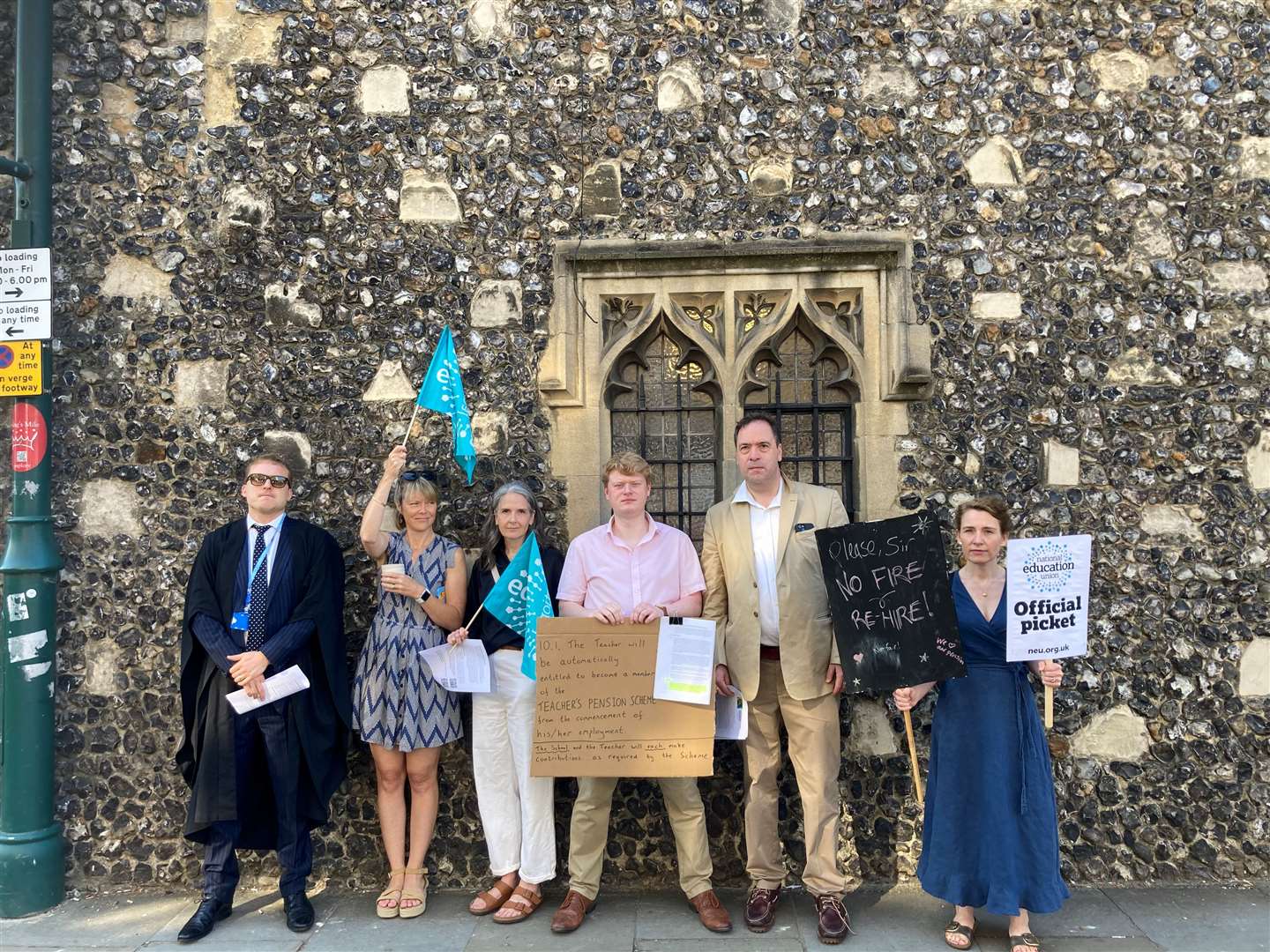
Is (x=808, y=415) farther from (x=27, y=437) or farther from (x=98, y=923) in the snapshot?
(x=98, y=923)

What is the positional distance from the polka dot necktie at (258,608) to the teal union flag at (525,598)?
99 cm

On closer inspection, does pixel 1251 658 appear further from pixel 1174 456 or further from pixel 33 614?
pixel 33 614

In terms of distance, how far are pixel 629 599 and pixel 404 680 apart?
1056 millimetres

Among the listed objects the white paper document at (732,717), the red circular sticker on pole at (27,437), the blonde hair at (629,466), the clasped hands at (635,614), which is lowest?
the white paper document at (732,717)

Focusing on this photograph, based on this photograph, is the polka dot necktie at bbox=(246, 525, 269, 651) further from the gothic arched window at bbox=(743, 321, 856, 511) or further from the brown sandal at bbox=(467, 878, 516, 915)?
the gothic arched window at bbox=(743, 321, 856, 511)

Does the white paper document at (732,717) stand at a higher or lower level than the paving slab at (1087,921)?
higher

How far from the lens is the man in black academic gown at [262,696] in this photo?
385cm

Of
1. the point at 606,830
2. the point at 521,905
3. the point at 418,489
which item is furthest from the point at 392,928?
the point at 418,489

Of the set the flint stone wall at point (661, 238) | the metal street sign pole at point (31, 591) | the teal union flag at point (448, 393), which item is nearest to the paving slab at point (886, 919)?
the flint stone wall at point (661, 238)

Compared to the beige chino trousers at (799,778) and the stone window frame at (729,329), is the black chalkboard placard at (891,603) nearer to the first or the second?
the beige chino trousers at (799,778)

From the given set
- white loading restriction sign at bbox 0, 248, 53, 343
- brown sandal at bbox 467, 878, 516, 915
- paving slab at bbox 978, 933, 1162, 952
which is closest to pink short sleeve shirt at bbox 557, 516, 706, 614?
brown sandal at bbox 467, 878, 516, 915

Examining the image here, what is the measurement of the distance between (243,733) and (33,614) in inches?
51.5

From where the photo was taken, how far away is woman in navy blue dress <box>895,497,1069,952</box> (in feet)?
11.3

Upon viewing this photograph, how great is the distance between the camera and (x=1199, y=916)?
3.89 metres
